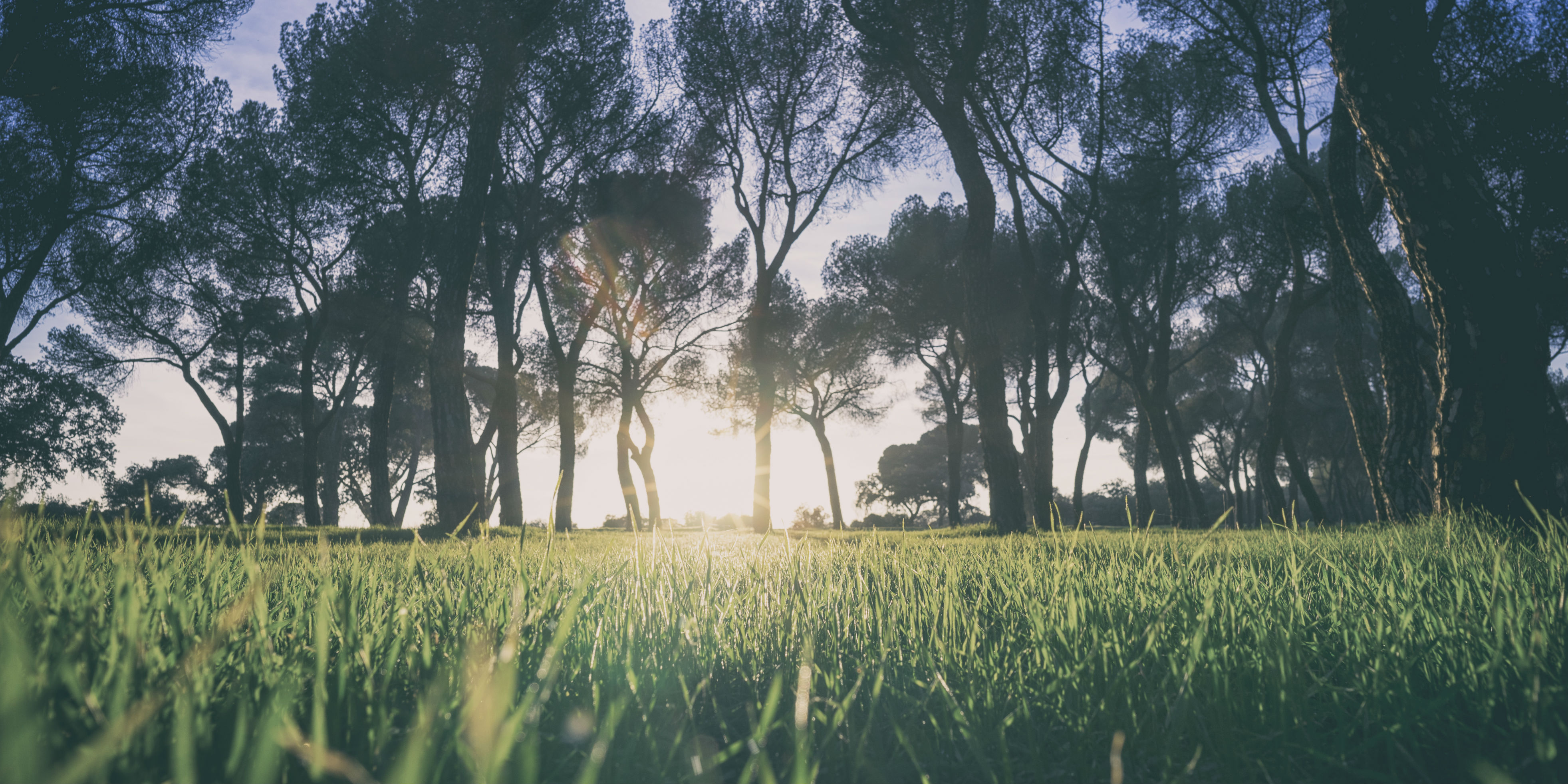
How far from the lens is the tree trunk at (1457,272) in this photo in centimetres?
451

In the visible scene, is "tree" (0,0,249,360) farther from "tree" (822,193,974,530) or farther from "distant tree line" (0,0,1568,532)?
"tree" (822,193,974,530)

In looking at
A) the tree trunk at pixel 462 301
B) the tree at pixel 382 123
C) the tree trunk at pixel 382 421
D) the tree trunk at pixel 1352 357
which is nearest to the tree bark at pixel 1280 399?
the tree trunk at pixel 1352 357

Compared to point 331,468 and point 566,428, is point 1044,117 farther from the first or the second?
point 331,468

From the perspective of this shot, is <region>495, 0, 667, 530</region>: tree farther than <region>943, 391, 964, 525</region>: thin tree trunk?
No

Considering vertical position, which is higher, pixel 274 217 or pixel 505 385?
pixel 274 217

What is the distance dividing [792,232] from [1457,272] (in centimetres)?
1286

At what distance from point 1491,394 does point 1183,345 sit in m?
25.6

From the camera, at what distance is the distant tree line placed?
6.04m

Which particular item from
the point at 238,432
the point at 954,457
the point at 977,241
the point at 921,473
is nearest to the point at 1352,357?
the point at 977,241

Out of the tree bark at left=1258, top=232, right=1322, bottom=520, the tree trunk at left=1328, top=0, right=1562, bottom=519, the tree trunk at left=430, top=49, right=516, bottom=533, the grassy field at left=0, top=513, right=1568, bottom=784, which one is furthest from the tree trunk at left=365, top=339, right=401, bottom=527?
the tree bark at left=1258, top=232, right=1322, bottom=520

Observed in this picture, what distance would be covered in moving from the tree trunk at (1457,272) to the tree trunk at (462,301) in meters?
10.2

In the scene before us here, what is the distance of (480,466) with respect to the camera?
636 inches

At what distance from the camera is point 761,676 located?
1740 millimetres

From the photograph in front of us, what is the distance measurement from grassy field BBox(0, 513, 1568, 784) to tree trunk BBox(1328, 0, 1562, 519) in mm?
2860
